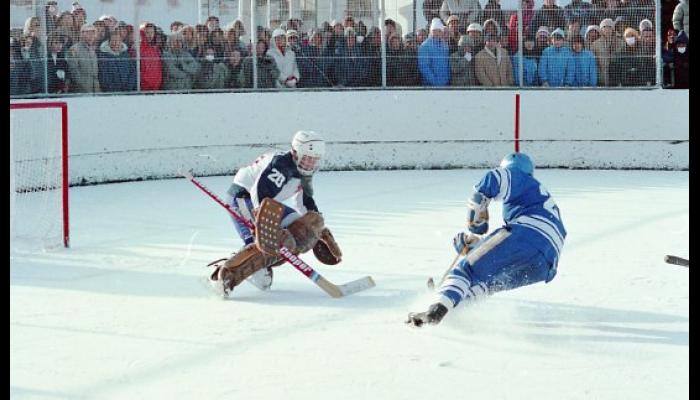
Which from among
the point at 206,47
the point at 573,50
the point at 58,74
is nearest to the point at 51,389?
the point at 58,74

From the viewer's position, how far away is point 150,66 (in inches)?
406

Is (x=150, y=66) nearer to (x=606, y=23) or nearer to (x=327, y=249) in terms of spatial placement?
(x=606, y=23)

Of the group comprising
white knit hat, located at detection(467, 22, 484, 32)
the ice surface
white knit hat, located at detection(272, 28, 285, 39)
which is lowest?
the ice surface

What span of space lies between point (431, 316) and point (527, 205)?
717 millimetres

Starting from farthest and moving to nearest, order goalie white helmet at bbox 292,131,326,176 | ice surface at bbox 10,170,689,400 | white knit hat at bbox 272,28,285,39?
white knit hat at bbox 272,28,285,39 < goalie white helmet at bbox 292,131,326,176 < ice surface at bbox 10,170,689,400

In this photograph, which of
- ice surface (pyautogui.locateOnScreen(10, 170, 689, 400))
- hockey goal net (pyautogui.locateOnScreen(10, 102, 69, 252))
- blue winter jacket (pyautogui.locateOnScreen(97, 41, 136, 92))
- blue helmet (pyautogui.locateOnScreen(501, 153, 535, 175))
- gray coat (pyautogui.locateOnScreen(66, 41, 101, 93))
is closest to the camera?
ice surface (pyautogui.locateOnScreen(10, 170, 689, 400))

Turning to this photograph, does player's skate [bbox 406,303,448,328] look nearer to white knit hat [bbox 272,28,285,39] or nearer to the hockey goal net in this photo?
the hockey goal net

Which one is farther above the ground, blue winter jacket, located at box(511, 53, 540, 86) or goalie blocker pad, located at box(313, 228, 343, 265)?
blue winter jacket, located at box(511, 53, 540, 86)

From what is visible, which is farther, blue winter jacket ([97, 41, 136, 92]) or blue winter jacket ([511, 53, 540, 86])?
blue winter jacket ([511, 53, 540, 86])

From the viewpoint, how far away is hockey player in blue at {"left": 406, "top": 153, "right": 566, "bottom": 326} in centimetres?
496

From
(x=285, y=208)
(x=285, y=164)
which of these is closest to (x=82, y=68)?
(x=285, y=208)

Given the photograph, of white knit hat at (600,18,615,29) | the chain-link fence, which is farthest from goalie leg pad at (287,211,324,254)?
white knit hat at (600,18,615,29)

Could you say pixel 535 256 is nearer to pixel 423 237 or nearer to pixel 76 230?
pixel 423 237

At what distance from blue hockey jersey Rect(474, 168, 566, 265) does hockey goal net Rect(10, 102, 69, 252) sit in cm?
314
